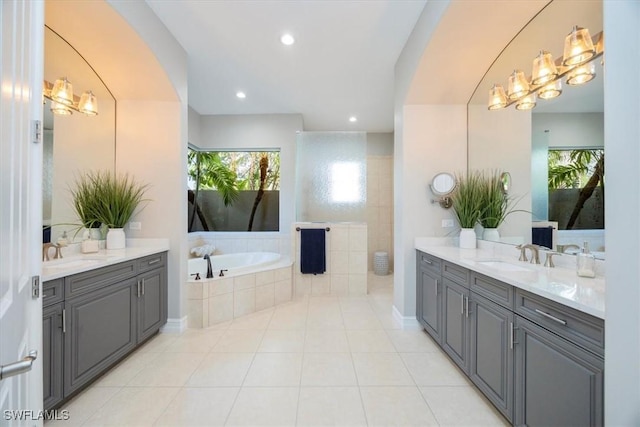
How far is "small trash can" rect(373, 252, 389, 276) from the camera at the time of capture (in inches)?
214

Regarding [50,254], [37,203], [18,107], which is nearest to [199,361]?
[50,254]

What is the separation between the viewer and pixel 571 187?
179cm

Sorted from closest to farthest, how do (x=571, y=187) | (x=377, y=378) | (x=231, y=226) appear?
(x=571, y=187), (x=377, y=378), (x=231, y=226)

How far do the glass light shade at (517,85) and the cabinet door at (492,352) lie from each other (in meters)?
1.64

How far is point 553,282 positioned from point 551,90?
1.40 m

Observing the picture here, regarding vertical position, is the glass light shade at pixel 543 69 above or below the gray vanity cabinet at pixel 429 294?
above

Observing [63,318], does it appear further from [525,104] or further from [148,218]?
[525,104]

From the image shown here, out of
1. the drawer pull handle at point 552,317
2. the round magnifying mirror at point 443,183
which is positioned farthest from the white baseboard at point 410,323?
the drawer pull handle at point 552,317

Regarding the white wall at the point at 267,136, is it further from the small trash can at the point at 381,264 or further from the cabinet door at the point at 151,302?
the cabinet door at the point at 151,302

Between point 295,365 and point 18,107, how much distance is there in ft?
7.15

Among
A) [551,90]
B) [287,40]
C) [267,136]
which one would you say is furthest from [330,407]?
[267,136]

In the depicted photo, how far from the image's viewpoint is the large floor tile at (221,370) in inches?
77.4

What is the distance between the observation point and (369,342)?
2607mm

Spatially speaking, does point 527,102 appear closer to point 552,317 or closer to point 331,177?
point 552,317
